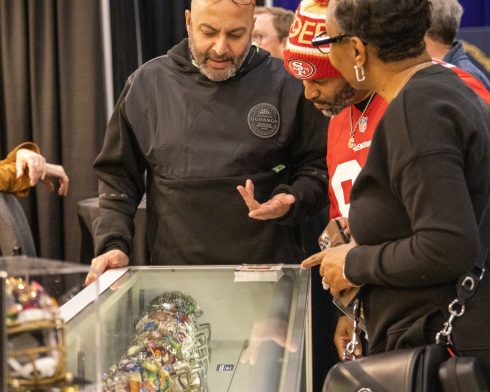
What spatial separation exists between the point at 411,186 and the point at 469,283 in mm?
213

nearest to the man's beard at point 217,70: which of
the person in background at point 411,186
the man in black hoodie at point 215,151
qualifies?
the man in black hoodie at point 215,151

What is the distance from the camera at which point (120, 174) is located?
2545mm

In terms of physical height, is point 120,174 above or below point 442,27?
below

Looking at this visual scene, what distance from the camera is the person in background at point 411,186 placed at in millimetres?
1327

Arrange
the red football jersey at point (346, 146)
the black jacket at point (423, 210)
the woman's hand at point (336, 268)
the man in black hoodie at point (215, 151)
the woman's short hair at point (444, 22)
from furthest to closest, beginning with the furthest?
the woman's short hair at point (444, 22) → the man in black hoodie at point (215, 151) → the red football jersey at point (346, 146) → the woman's hand at point (336, 268) → the black jacket at point (423, 210)

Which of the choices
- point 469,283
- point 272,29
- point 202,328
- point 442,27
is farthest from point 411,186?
point 272,29

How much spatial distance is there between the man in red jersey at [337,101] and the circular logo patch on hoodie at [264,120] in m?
0.32

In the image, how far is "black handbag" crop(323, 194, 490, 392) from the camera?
1.34 m

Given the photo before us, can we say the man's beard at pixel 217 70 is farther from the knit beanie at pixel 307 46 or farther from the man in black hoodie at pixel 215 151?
the knit beanie at pixel 307 46

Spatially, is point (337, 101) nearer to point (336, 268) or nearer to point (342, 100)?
point (342, 100)

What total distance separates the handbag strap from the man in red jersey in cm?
55

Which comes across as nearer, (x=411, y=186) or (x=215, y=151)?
(x=411, y=186)

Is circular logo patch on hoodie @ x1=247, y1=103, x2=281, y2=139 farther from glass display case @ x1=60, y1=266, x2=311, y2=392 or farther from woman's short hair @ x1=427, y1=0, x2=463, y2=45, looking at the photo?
woman's short hair @ x1=427, y1=0, x2=463, y2=45

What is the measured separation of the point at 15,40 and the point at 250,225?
281 centimetres
